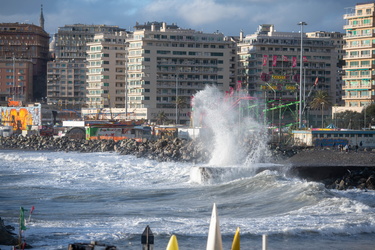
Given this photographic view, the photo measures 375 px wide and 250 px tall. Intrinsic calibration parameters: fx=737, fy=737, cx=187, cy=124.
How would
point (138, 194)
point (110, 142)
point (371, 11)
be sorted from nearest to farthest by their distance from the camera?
point (138, 194), point (110, 142), point (371, 11)

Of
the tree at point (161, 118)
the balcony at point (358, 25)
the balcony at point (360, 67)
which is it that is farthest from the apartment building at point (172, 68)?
the balcony at point (360, 67)

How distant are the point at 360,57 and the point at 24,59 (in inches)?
3634

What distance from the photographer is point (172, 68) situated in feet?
420

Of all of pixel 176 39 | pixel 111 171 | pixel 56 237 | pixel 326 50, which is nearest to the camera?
pixel 56 237

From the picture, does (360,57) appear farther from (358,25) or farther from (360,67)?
(358,25)

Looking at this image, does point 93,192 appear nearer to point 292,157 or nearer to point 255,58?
point 292,157

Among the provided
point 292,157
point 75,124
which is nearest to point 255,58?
point 75,124

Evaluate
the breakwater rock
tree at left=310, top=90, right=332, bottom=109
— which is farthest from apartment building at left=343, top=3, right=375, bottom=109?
the breakwater rock

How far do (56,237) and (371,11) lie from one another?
88.7m

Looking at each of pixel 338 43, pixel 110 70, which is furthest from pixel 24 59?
pixel 338 43

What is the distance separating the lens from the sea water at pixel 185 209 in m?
25.2

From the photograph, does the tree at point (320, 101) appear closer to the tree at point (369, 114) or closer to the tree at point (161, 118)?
the tree at point (369, 114)

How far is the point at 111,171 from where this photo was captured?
56.8 metres

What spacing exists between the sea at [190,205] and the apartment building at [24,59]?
113m
